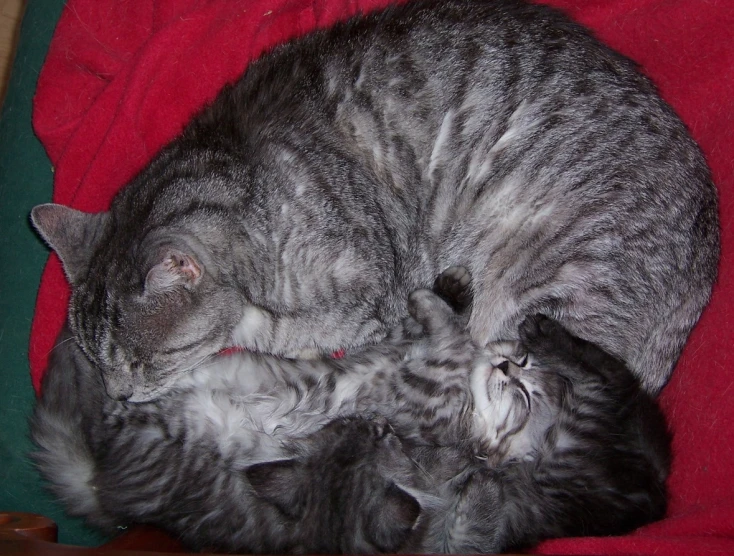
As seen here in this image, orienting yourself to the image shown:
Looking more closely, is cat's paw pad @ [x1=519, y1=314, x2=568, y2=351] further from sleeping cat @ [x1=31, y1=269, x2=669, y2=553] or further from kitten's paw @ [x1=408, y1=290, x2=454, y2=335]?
kitten's paw @ [x1=408, y1=290, x2=454, y2=335]

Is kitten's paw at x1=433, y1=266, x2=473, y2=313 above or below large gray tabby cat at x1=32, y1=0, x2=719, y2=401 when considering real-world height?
below

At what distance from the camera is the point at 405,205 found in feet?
6.88

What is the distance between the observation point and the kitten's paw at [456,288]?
6.95ft

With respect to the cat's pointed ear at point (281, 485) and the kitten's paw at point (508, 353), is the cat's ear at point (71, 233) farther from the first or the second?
the kitten's paw at point (508, 353)

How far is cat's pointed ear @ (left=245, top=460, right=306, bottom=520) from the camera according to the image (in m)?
1.80

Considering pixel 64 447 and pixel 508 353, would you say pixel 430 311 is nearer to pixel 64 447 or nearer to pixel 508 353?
pixel 508 353

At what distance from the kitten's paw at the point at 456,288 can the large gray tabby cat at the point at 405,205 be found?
1.5 inches

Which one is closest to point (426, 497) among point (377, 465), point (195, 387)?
point (377, 465)

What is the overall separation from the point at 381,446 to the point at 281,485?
324 millimetres

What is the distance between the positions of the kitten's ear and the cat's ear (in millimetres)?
1105

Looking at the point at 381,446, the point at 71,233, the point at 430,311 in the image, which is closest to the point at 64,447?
the point at 71,233

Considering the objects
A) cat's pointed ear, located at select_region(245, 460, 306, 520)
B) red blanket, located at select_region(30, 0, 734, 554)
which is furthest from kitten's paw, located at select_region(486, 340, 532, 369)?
cat's pointed ear, located at select_region(245, 460, 306, 520)


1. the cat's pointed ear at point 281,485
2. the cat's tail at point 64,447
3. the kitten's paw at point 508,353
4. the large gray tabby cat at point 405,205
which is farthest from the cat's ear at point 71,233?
the kitten's paw at point 508,353

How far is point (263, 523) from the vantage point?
74.1 inches
